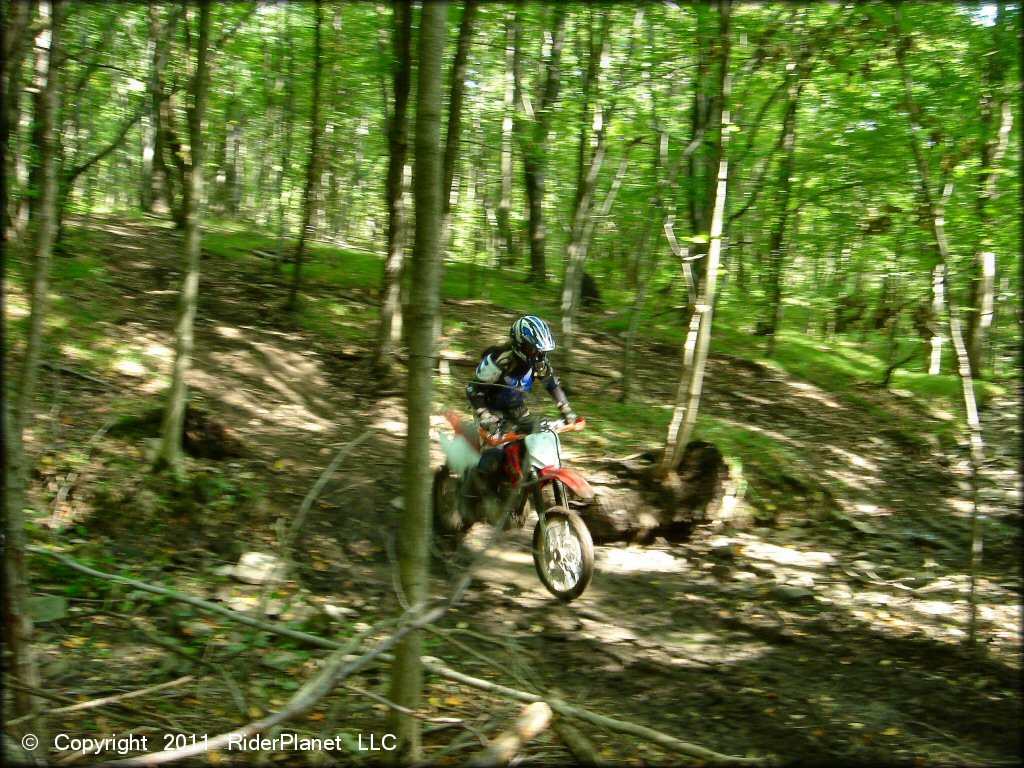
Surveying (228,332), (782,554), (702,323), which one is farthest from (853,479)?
(228,332)

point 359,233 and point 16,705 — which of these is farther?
point 359,233

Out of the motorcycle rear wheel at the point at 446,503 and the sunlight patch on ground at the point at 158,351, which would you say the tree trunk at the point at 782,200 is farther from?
the sunlight patch on ground at the point at 158,351

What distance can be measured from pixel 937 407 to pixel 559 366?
6.88 metres

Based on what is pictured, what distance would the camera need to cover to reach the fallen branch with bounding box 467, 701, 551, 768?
2420mm

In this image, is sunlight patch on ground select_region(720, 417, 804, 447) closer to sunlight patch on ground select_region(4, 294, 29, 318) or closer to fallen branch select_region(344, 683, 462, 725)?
fallen branch select_region(344, 683, 462, 725)

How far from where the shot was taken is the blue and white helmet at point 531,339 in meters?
5.93

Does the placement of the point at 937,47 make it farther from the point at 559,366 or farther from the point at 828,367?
the point at 828,367

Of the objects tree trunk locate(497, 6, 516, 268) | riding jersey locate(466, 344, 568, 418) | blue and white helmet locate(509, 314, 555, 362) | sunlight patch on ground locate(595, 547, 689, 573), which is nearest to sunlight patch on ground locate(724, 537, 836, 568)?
sunlight patch on ground locate(595, 547, 689, 573)

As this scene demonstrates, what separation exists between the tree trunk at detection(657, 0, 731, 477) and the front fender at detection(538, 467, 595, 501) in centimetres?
241

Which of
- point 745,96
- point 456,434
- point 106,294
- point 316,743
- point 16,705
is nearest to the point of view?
point 16,705

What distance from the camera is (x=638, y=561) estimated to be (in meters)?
6.68

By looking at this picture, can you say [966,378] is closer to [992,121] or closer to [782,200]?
[992,121]

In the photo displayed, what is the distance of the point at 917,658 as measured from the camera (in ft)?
16.4

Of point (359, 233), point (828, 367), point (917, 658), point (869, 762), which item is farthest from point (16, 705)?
point (359, 233)
